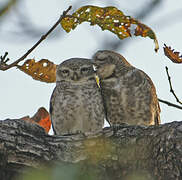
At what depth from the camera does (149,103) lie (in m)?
4.84

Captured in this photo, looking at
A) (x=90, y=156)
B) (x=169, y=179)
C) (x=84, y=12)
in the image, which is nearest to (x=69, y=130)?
(x=90, y=156)

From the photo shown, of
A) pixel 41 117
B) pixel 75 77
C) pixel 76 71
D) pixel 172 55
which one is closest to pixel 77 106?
pixel 75 77

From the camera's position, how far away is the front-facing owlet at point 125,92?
4.84 metres

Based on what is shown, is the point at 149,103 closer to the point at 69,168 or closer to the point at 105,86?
the point at 105,86

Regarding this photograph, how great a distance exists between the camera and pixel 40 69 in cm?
296

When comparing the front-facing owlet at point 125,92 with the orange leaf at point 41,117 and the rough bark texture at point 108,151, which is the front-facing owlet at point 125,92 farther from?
the rough bark texture at point 108,151

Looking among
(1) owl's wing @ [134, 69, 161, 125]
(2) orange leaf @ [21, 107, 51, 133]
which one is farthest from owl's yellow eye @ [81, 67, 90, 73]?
(2) orange leaf @ [21, 107, 51, 133]

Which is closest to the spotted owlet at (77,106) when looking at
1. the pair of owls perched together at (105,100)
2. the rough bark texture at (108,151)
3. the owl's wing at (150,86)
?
the pair of owls perched together at (105,100)

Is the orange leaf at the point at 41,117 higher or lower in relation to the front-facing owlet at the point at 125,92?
lower

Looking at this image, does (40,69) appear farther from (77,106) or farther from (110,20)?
(77,106)

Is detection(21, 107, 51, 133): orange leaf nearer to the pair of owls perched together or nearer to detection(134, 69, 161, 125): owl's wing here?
the pair of owls perched together

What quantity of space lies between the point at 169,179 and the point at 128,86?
2292mm

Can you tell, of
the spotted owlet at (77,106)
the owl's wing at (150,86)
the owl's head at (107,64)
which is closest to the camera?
the spotted owlet at (77,106)

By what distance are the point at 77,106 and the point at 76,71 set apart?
0.75 meters
